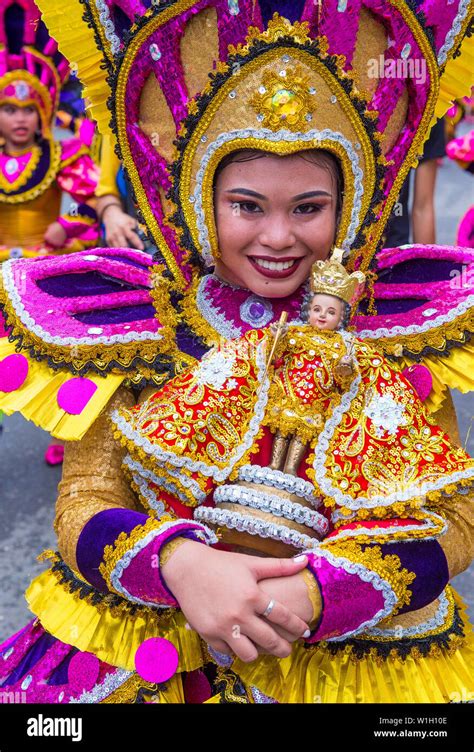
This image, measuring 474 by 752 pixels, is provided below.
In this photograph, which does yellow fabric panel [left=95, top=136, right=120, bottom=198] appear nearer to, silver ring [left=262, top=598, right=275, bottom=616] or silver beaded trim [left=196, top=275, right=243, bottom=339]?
silver beaded trim [left=196, top=275, right=243, bottom=339]

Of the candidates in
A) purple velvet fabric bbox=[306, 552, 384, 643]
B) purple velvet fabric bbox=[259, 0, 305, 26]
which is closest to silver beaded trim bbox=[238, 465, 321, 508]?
purple velvet fabric bbox=[306, 552, 384, 643]

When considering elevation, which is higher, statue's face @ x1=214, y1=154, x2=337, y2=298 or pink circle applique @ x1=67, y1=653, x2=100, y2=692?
statue's face @ x1=214, y1=154, x2=337, y2=298

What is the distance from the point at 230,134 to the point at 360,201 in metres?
0.28

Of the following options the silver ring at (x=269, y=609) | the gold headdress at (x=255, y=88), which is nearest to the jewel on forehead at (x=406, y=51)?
the gold headdress at (x=255, y=88)

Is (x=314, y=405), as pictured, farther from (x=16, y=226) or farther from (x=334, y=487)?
(x=16, y=226)

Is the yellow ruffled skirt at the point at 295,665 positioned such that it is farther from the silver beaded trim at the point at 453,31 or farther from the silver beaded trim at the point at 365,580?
the silver beaded trim at the point at 453,31

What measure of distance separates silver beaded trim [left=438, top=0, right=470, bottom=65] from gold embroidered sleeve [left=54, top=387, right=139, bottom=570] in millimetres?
911

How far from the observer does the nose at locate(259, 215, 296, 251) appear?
1736 mm

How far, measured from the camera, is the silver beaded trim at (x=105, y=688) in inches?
72.5

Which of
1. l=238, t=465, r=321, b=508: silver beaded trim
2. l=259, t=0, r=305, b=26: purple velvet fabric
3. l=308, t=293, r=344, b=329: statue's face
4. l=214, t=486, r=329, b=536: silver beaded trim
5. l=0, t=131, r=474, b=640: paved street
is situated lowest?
l=0, t=131, r=474, b=640: paved street

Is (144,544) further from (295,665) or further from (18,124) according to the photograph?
(18,124)

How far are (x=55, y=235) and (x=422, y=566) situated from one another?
261 centimetres

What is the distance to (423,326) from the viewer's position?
1.93 m

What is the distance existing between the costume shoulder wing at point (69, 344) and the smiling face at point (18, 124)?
1.88 meters
